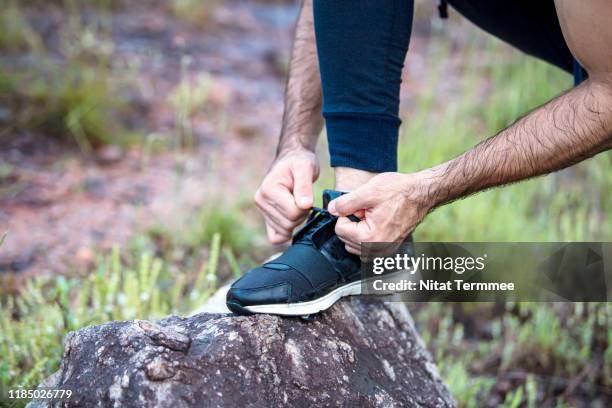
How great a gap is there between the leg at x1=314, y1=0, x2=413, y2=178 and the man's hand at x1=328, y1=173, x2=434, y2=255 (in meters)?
0.07

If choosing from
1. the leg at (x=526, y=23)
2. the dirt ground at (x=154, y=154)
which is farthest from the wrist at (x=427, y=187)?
the dirt ground at (x=154, y=154)

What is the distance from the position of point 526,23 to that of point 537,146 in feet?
1.60

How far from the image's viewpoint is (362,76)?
1280 mm

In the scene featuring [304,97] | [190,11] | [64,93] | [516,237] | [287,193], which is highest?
[190,11]

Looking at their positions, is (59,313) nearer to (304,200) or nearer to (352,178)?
(304,200)

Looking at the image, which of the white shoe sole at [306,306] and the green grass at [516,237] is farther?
the green grass at [516,237]

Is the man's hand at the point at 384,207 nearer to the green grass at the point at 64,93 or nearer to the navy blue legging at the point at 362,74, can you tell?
the navy blue legging at the point at 362,74

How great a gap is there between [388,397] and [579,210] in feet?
5.19

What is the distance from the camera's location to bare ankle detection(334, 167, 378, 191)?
51.6 inches

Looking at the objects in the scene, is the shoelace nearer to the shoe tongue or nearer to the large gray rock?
the shoe tongue

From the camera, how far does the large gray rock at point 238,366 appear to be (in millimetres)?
1041

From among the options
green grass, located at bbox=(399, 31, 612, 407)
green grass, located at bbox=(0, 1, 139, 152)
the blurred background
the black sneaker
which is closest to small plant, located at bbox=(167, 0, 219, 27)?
the blurred background

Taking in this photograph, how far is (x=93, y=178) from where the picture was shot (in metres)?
2.57

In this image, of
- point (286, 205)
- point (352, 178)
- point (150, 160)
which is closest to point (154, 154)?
point (150, 160)
